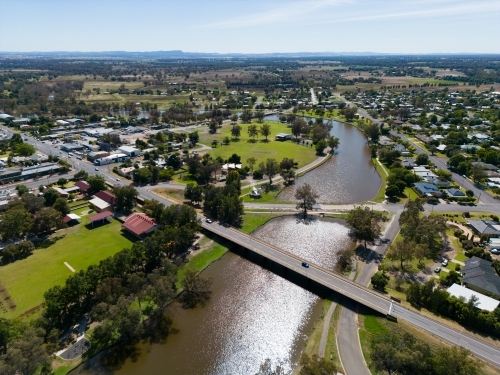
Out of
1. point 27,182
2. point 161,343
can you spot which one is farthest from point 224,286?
point 27,182

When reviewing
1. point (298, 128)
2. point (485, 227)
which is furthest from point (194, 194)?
point (298, 128)

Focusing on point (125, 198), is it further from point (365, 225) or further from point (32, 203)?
point (365, 225)

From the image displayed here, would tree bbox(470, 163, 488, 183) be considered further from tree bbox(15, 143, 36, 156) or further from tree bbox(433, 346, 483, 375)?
tree bbox(15, 143, 36, 156)

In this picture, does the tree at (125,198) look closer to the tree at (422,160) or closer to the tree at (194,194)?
the tree at (194,194)

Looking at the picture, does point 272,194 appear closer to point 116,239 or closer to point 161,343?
point 116,239

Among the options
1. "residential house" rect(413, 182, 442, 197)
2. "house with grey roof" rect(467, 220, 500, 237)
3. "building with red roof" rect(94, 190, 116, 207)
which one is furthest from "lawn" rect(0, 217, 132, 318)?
"residential house" rect(413, 182, 442, 197)

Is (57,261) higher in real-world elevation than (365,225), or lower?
lower
